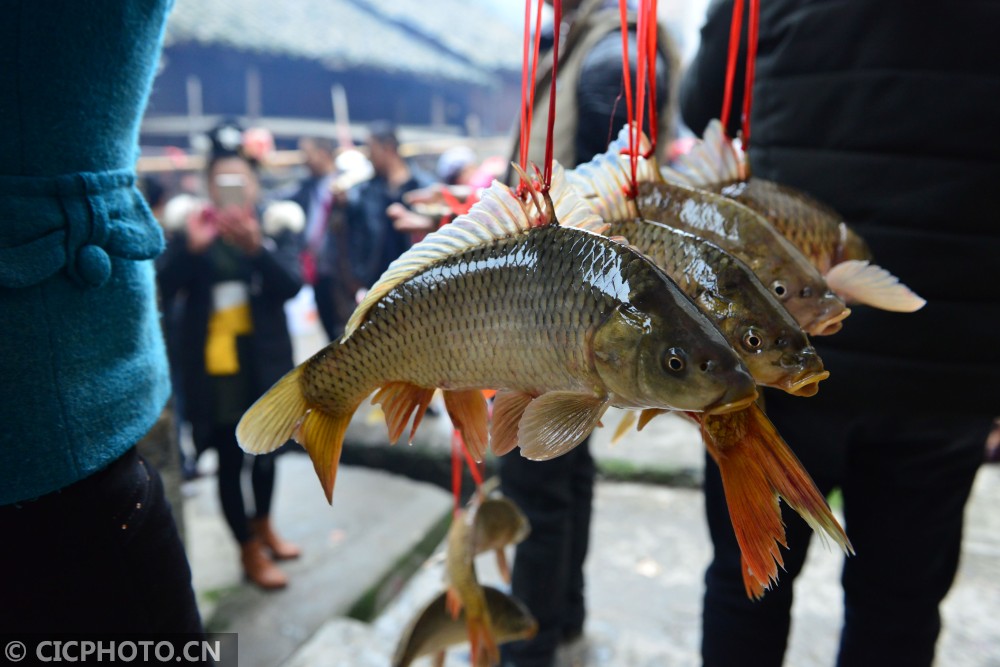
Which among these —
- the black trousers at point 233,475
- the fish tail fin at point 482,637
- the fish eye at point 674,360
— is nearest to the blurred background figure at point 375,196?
the black trousers at point 233,475

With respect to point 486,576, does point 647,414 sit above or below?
above

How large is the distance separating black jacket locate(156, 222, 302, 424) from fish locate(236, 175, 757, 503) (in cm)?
211

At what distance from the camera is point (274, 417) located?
0.73 metres

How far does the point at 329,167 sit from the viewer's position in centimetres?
562

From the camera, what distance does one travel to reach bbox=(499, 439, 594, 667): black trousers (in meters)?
1.95

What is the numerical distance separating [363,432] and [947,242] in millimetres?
3478

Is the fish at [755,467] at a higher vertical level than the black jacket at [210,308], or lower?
higher

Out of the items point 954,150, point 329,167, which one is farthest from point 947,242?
point 329,167

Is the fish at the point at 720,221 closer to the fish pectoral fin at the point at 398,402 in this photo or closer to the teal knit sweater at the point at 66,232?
the fish pectoral fin at the point at 398,402

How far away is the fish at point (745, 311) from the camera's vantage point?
0.62 metres

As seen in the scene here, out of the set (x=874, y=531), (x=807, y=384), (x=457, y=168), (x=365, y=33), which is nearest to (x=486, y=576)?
(x=874, y=531)

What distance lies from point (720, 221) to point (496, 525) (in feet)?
3.20

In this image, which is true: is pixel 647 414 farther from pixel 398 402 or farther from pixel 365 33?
pixel 365 33

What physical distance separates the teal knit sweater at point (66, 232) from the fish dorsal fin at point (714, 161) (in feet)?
2.40
